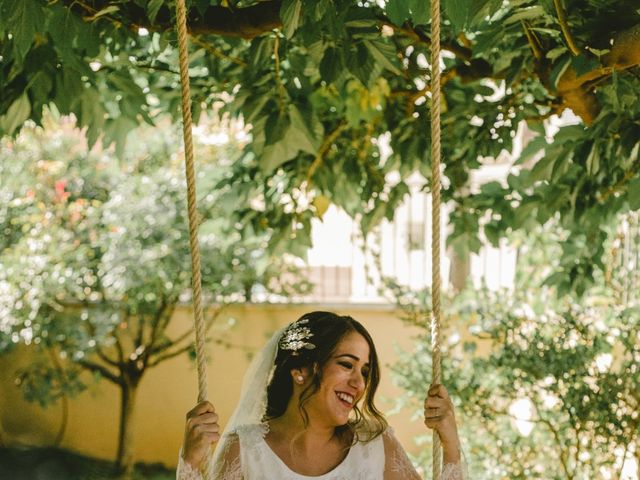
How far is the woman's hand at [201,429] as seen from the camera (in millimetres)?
1644

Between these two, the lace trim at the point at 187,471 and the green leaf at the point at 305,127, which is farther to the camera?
the green leaf at the point at 305,127

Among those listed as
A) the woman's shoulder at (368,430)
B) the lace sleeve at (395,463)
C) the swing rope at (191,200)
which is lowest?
the lace sleeve at (395,463)

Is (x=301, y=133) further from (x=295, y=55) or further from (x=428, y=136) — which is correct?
(x=428, y=136)

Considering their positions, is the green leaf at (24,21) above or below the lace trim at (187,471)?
above

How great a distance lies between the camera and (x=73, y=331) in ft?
16.8

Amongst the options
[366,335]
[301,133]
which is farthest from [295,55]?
[366,335]

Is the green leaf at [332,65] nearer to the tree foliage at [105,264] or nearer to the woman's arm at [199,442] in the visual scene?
the woman's arm at [199,442]

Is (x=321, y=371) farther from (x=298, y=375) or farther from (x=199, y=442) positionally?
(x=199, y=442)

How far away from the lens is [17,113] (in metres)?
2.30

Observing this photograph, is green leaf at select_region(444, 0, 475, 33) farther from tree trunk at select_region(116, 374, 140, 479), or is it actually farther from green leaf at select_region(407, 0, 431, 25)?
tree trunk at select_region(116, 374, 140, 479)

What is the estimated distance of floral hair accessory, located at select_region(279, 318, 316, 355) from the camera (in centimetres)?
209

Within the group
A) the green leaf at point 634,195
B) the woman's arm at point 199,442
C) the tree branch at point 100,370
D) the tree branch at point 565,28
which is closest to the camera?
the woman's arm at point 199,442

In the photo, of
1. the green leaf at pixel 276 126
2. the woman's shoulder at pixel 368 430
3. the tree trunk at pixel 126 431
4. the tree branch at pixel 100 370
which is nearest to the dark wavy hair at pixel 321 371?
the woman's shoulder at pixel 368 430

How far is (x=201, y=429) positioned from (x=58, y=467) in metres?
4.53
